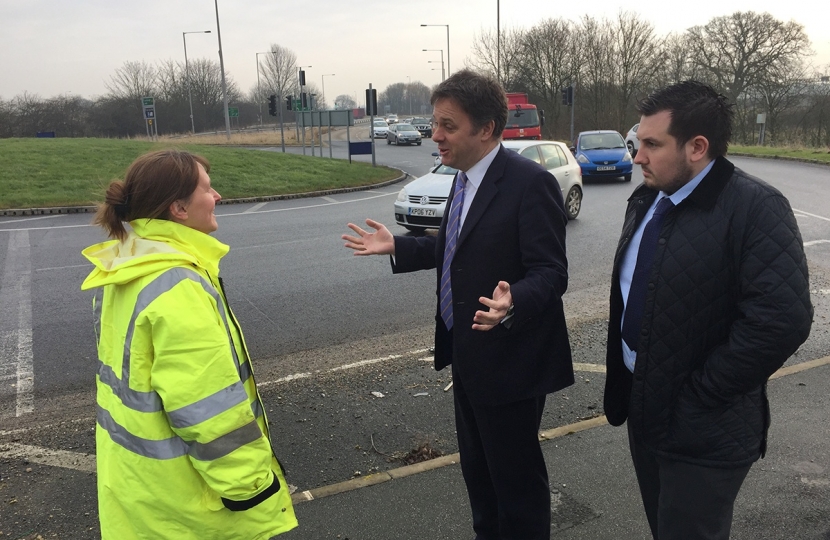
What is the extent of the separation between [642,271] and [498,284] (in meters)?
0.50

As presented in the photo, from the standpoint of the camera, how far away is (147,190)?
202 cm

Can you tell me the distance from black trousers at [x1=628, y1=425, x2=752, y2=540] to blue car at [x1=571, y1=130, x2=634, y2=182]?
17.8 m

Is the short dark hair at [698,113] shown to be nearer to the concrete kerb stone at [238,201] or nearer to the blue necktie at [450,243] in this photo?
the blue necktie at [450,243]

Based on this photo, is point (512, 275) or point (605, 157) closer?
point (512, 275)

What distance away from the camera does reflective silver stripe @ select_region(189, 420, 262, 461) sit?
1862 millimetres

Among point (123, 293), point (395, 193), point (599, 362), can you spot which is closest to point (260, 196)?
point (395, 193)

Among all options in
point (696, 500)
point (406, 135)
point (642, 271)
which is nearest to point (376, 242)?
point (642, 271)

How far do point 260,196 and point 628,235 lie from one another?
50.6ft

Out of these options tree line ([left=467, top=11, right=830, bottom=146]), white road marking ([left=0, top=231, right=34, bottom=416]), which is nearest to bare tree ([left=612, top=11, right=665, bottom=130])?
tree line ([left=467, top=11, right=830, bottom=146])

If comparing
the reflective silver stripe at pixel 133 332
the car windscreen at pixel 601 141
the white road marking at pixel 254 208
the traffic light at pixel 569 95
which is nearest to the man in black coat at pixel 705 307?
the reflective silver stripe at pixel 133 332

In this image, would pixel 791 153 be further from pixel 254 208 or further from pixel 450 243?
pixel 450 243

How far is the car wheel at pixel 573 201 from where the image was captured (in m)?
12.9

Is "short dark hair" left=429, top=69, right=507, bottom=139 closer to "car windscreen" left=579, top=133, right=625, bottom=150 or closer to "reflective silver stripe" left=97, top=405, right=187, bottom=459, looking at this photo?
"reflective silver stripe" left=97, top=405, right=187, bottom=459

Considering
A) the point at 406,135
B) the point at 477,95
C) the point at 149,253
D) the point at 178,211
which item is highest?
the point at 406,135
